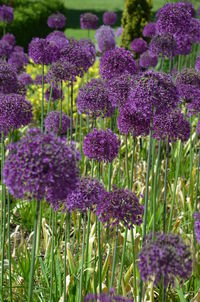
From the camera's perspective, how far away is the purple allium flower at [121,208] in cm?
258

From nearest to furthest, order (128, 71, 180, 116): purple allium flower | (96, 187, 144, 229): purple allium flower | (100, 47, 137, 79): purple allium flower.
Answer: (96, 187, 144, 229): purple allium flower, (128, 71, 180, 116): purple allium flower, (100, 47, 137, 79): purple allium flower

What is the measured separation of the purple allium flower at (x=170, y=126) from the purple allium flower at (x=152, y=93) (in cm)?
32

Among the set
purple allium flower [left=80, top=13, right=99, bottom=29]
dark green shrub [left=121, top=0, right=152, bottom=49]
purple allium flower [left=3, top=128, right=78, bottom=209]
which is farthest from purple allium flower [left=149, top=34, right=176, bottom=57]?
dark green shrub [left=121, top=0, right=152, bottom=49]

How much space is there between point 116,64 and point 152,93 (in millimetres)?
1180

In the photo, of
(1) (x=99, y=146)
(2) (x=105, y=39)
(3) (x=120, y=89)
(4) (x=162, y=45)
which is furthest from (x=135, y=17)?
(1) (x=99, y=146)

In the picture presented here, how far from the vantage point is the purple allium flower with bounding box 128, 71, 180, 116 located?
2760mm

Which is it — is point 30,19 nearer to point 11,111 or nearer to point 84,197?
point 11,111

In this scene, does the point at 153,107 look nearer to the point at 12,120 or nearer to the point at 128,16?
the point at 12,120

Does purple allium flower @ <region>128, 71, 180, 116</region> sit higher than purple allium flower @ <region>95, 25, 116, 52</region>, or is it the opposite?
purple allium flower @ <region>95, 25, 116, 52</region>

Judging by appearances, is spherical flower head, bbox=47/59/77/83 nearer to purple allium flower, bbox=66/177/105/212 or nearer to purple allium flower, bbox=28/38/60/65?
purple allium flower, bbox=28/38/60/65

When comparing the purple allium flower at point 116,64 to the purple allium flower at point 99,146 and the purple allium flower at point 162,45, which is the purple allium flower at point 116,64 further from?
the purple allium flower at point 99,146

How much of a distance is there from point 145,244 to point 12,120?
135 cm

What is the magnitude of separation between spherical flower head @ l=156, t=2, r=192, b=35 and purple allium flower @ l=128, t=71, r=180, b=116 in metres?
1.20

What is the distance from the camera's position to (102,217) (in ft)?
8.75
